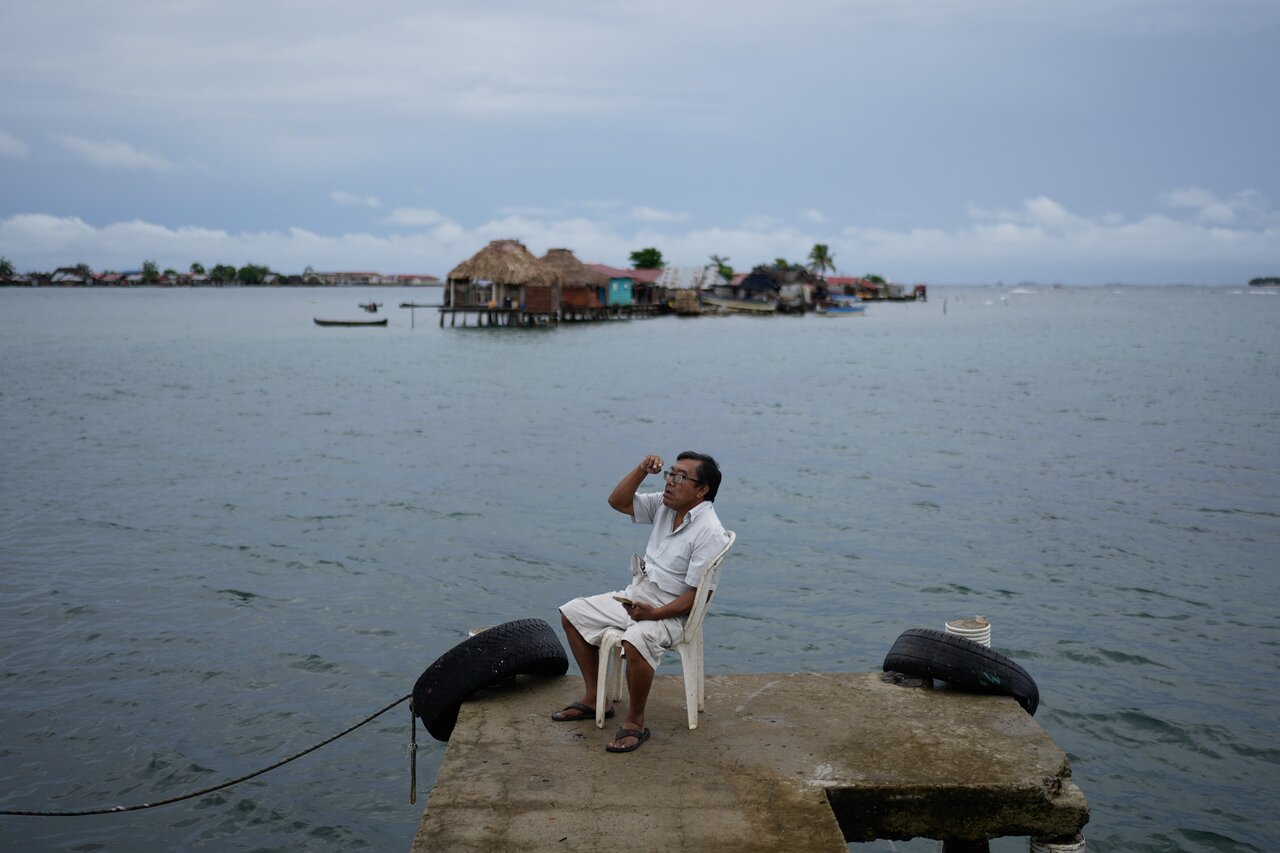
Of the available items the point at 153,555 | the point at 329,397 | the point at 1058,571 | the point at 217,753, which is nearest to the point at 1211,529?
the point at 1058,571

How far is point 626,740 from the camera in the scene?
519 centimetres

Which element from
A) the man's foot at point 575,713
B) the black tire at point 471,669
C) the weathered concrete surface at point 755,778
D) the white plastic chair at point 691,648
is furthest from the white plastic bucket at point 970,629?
the black tire at point 471,669

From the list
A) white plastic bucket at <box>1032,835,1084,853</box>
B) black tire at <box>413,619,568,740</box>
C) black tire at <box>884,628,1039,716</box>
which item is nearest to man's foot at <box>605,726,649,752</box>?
black tire at <box>413,619,568,740</box>

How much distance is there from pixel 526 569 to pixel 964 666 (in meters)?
7.64

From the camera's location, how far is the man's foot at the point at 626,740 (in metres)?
5.17

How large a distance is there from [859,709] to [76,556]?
1087cm

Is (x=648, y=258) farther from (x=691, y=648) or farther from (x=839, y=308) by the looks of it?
(x=691, y=648)

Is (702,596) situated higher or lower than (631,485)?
lower

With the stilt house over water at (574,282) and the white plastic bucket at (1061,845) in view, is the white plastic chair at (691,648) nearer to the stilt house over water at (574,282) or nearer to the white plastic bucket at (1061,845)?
the white plastic bucket at (1061,845)

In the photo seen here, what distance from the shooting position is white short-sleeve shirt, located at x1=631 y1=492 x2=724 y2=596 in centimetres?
532

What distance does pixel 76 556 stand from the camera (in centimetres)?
1300

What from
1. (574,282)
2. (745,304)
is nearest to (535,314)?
(574,282)

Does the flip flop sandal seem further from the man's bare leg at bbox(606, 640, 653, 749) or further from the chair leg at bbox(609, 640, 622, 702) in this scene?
the chair leg at bbox(609, 640, 622, 702)

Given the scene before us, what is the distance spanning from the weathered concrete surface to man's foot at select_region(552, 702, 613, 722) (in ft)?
0.23
